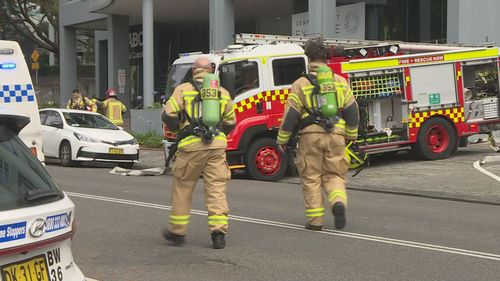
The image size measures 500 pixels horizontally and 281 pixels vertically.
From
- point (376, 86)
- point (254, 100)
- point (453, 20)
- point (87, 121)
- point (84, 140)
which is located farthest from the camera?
point (453, 20)

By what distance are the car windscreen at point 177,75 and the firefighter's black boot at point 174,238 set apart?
6582 mm

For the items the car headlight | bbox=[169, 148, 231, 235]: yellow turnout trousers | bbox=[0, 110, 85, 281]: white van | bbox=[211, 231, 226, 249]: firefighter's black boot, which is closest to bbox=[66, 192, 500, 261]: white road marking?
bbox=[211, 231, 226, 249]: firefighter's black boot

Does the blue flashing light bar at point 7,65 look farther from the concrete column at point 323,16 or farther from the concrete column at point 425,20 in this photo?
the concrete column at point 425,20

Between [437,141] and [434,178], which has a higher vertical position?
[437,141]

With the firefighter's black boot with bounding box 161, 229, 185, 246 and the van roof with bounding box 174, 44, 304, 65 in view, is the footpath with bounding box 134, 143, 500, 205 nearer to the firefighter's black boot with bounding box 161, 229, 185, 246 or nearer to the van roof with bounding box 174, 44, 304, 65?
the van roof with bounding box 174, 44, 304, 65

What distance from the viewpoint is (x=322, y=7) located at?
20344mm

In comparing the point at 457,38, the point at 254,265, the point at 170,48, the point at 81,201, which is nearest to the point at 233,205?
the point at 81,201

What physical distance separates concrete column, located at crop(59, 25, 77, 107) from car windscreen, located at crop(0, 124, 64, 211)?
1367 inches

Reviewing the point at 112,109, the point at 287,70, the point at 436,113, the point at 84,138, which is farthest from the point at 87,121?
the point at 436,113

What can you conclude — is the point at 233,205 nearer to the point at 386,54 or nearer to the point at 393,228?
the point at 393,228

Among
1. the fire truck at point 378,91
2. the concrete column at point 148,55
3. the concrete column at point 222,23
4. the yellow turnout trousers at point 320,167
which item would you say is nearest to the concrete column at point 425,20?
the concrete column at point 222,23

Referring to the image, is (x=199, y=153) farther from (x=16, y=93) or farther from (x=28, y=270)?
(x=28, y=270)

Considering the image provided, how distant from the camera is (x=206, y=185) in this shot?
21.0 ft

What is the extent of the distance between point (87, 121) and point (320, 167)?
10370 mm
